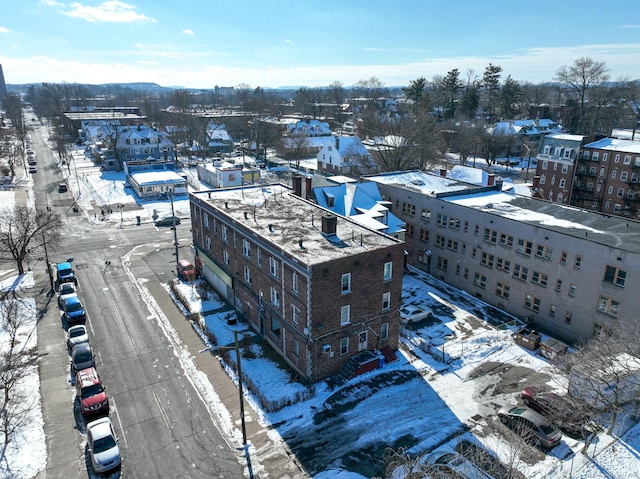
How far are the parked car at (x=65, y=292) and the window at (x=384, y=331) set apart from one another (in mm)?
27777

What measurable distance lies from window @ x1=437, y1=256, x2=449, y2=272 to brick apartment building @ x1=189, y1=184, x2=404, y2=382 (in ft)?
48.5

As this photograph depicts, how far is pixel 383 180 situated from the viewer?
5497 cm

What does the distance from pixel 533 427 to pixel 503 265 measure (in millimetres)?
18264

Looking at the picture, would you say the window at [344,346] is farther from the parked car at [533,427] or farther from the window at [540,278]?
the window at [540,278]

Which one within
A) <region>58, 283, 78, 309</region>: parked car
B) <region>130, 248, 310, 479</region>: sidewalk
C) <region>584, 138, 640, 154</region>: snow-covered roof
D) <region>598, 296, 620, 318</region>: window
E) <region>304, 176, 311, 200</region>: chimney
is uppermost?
<region>584, 138, 640, 154</region>: snow-covered roof

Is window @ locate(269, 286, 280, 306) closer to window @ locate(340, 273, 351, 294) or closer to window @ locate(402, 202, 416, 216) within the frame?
window @ locate(340, 273, 351, 294)

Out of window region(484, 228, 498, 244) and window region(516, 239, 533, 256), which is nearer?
window region(516, 239, 533, 256)

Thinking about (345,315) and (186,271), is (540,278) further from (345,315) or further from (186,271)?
(186,271)

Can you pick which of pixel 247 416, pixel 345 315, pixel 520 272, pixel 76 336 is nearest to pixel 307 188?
pixel 345 315

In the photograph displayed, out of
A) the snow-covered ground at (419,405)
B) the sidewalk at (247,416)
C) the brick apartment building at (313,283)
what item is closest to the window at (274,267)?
the brick apartment building at (313,283)

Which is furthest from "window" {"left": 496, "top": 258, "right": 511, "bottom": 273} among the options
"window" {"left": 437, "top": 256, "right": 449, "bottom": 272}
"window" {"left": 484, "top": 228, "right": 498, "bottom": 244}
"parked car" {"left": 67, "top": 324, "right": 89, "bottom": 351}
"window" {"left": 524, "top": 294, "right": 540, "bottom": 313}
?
"parked car" {"left": 67, "top": 324, "right": 89, "bottom": 351}

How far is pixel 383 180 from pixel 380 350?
27885 mm

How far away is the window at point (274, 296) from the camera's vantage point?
1248 inches

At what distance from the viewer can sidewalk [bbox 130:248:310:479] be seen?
22.8 meters
